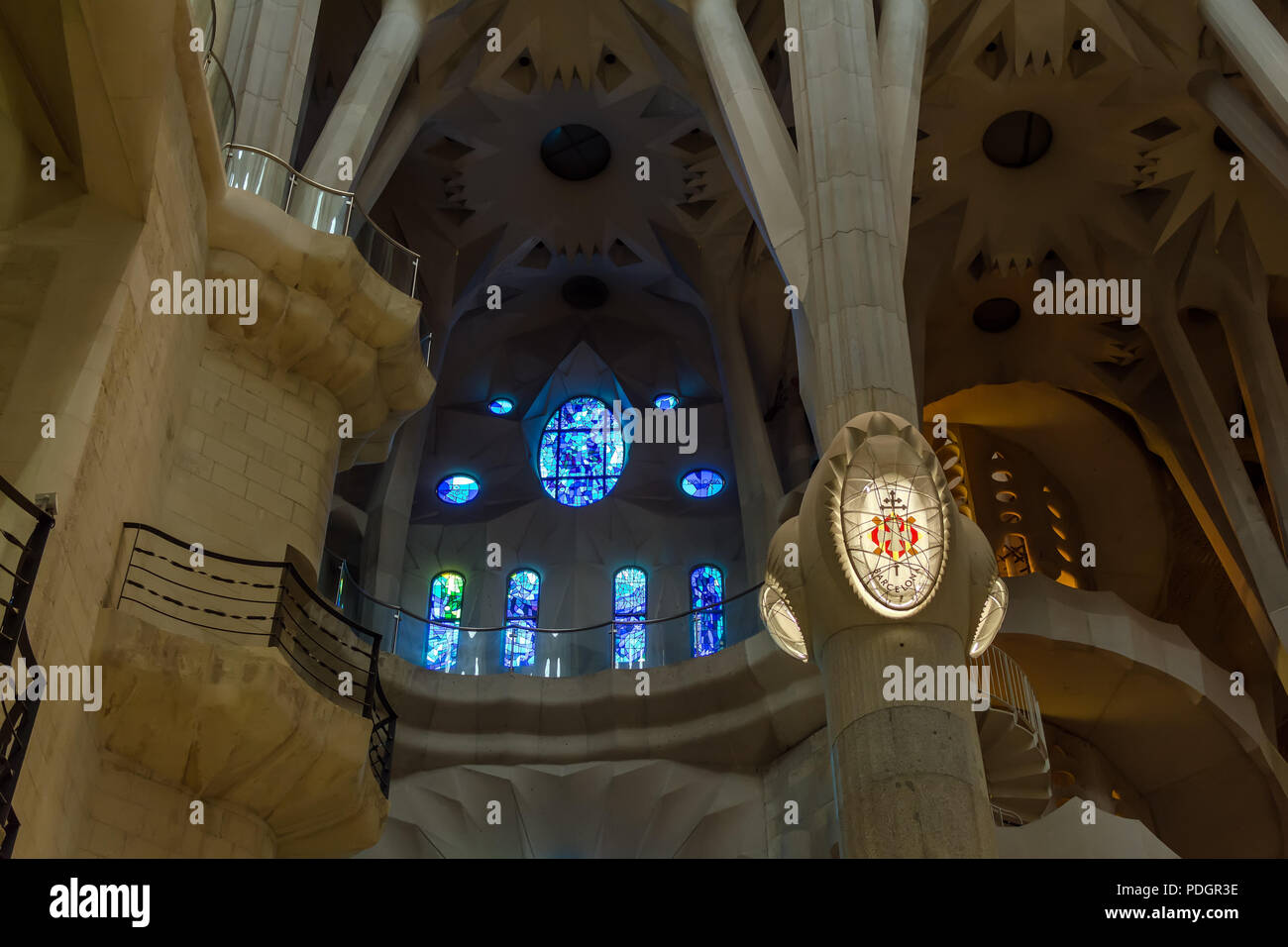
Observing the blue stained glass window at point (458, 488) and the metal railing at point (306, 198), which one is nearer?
the metal railing at point (306, 198)

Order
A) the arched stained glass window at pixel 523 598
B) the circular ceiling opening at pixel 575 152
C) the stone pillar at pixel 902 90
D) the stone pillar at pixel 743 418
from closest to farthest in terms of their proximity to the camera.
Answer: the stone pillar at pixel 902 90 < the stone pillar at pixel 743 418 < the arched stained glass window at pixel 523 598 < the circular ceiling opening at pixel 575 152

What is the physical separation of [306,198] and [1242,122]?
33.2ft

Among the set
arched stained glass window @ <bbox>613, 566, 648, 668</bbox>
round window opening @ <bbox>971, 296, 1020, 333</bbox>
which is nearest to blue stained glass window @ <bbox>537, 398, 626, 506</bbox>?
arched stained glass window @ <bbox>613, 566, 648, 668</bbox>

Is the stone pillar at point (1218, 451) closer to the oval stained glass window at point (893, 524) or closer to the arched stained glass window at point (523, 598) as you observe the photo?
the arched stained glass window at point (523, 598)

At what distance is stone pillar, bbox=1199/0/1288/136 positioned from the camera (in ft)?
44.6

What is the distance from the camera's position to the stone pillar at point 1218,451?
16609 millimetres

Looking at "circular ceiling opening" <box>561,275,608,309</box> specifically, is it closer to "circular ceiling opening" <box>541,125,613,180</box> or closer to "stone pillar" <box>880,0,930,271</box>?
"circular ceiling opening" <box>541,125,613,180</box>

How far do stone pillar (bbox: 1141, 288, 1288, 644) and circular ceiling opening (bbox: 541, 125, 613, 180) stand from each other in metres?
7.37

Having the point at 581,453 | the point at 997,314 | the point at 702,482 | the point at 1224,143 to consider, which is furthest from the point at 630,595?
the point at 1224,143

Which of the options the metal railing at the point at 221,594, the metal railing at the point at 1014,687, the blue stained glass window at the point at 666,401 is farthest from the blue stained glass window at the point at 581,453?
the metal railing at the point at 221,594

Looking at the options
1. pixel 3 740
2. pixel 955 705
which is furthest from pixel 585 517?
pixel 3 740

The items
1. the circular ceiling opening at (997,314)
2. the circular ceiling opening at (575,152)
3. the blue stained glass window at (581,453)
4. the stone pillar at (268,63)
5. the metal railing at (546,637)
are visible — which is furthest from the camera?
the circular ceiling opening at (997,314)

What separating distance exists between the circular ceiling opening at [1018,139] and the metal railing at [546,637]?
23.4ft

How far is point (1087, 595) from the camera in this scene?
15992mm
